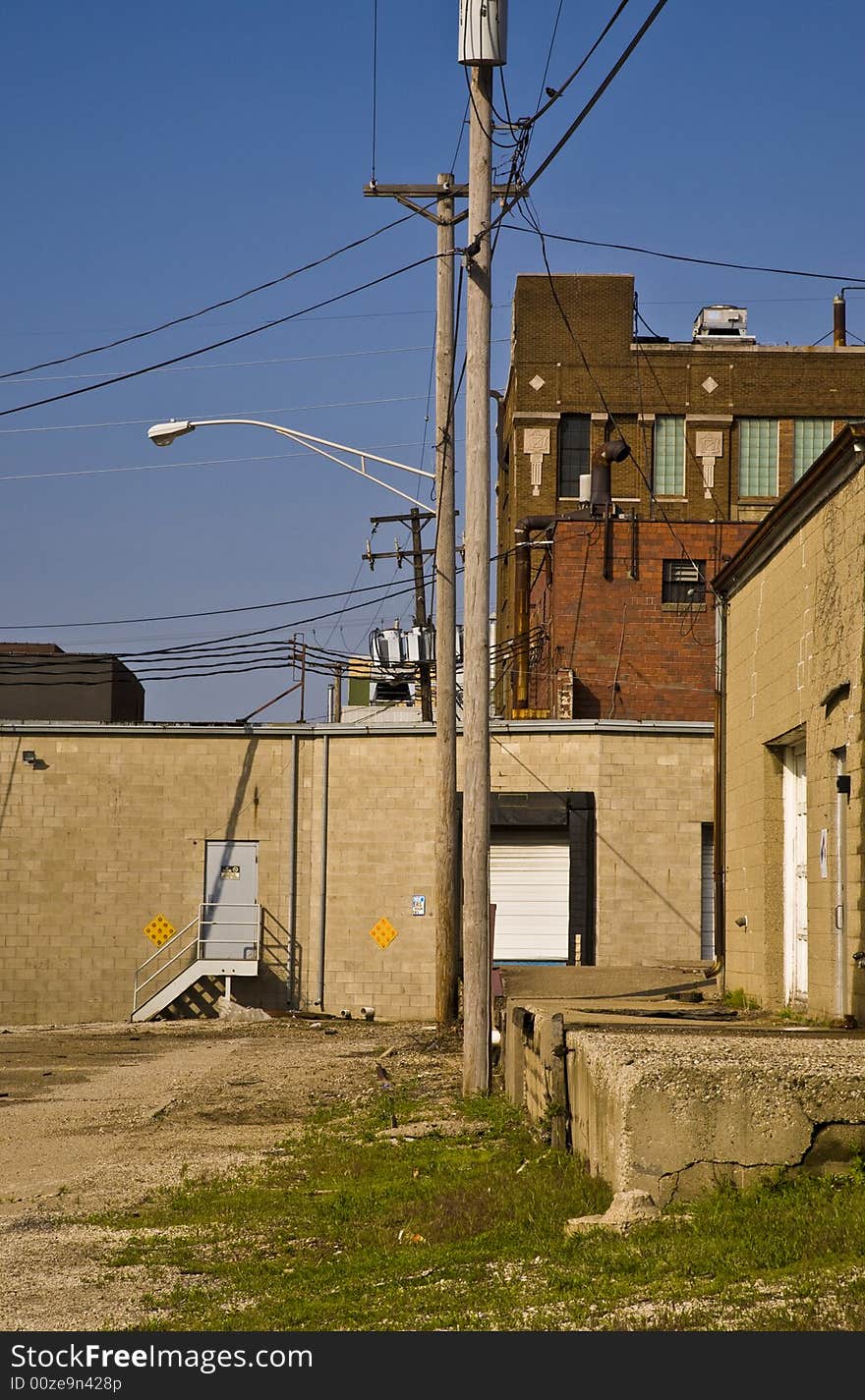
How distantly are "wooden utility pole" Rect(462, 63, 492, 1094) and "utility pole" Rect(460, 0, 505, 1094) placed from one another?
0.01 meters

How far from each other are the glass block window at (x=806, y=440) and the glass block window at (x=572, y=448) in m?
7.08

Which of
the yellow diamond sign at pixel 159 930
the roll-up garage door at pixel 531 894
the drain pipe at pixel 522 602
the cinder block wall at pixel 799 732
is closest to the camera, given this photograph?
the cinder block wall at pixel 799 732

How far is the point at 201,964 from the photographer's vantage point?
119ft

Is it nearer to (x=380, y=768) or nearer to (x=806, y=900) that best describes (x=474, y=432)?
(x=806, y=900)

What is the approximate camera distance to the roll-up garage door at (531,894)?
35.6 metres

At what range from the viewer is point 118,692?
4597 centimetres

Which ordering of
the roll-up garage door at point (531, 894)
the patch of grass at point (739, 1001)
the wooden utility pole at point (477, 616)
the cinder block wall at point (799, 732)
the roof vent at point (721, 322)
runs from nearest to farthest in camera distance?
the cinder block wall at point (799, 732)
the wooden utility pole at point (477, 616)
the patch of grass at point (739, 1001)
the roll-up garage door at point (531, 894)
the roof vent at point (721, 322)

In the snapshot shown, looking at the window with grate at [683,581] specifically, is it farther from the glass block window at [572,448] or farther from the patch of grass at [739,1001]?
the patch of grass at [739,1001]

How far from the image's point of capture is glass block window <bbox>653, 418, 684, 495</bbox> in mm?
55875

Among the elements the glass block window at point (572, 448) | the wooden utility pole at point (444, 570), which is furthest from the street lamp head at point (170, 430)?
the glass block window at point (572, 448)

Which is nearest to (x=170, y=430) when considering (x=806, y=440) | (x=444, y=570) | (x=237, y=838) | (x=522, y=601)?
(x=444, y=570)

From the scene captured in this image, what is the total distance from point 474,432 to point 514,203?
3516 mm

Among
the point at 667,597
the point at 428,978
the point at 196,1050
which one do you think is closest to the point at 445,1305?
the point at 196,1050

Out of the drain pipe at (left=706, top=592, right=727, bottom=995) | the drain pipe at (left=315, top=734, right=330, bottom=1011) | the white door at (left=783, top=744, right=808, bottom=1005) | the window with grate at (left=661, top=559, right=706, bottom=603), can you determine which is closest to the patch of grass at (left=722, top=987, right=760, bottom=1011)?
the white door at (left=783, top=744, right=808, bottom=1005)
